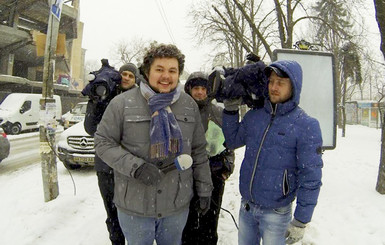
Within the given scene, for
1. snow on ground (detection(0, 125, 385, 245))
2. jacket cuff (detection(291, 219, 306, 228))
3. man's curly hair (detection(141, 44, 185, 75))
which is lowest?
snow on ground (detection(0, 125, 385, 245))

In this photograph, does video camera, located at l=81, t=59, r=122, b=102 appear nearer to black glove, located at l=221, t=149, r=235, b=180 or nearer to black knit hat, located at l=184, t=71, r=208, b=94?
black knit hat, located at l=184, t=71, r=208, b=94

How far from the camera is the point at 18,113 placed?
14703mm

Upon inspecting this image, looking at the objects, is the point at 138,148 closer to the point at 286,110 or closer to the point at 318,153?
the point at 286,110

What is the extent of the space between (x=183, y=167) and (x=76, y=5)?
2836cm

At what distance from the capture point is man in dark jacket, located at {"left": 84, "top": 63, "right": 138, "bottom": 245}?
8.68ft

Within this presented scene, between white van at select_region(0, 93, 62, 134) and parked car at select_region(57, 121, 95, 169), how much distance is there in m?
8.90

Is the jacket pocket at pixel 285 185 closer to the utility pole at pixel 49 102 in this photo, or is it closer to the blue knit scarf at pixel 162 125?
the blue knit scarf at pixel 162 125

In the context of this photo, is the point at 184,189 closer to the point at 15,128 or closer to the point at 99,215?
the point at 99,215

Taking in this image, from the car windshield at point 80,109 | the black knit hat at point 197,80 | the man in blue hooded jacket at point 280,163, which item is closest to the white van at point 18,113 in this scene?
the car windshield at point 80,109

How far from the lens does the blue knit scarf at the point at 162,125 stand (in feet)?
5.93

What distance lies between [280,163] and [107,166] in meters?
1.63

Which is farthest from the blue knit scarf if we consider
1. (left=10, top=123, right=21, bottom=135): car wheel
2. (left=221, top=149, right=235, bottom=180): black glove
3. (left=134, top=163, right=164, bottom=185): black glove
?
(left=10, top=123, right=21, bottom=135): car wheel

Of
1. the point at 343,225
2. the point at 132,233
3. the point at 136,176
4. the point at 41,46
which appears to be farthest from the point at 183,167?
the point at 41,46

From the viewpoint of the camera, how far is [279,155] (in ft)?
6.39
